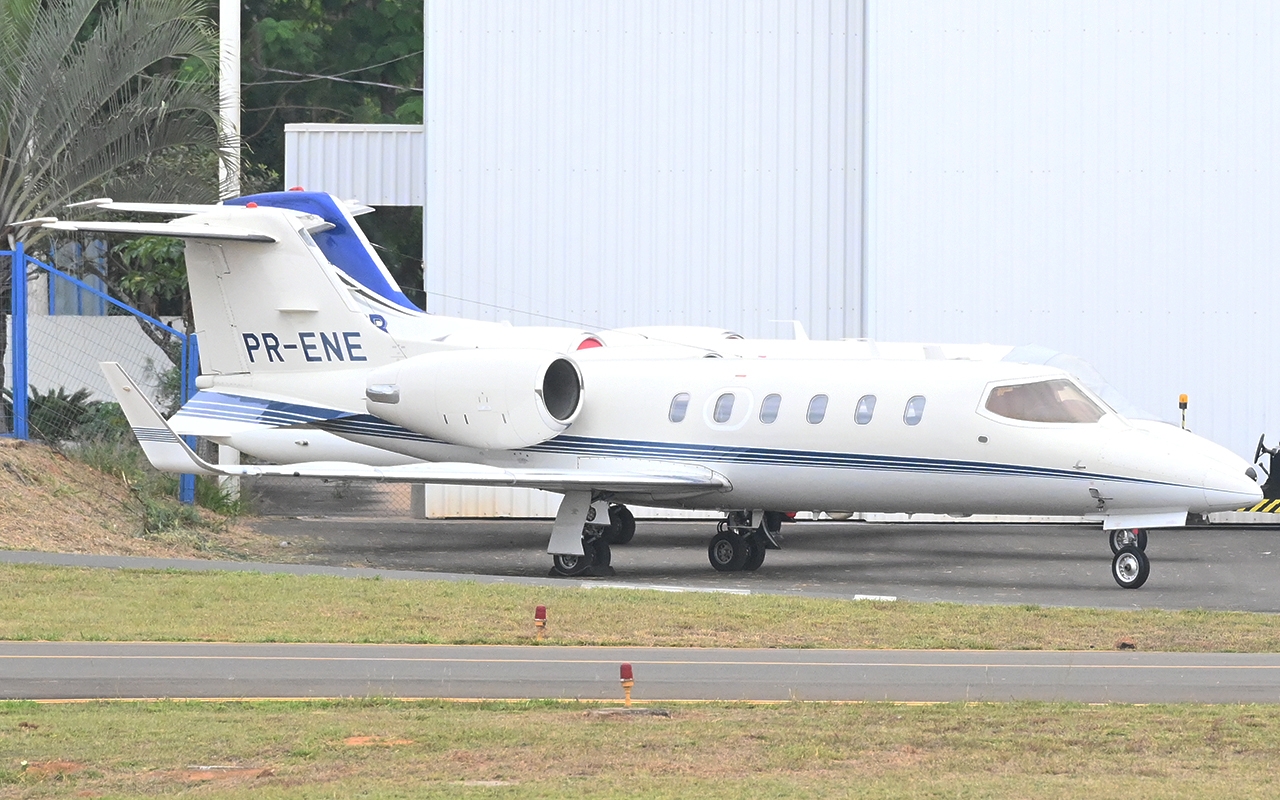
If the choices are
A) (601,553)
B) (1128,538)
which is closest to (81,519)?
(601,553)

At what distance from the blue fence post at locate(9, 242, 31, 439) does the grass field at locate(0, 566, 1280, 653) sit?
6.55 meters

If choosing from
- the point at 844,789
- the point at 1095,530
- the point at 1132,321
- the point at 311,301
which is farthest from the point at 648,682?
the point at 1132,321

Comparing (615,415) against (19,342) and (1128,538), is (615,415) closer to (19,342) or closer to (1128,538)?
(1128,538)

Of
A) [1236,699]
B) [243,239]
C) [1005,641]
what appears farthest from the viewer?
[243,239]

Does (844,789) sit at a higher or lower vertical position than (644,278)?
lower

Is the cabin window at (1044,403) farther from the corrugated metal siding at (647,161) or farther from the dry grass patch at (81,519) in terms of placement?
the corrugated metal siding at (647,161)

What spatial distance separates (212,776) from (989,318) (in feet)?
69.8

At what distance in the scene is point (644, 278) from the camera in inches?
1150

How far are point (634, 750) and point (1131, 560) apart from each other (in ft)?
35.6

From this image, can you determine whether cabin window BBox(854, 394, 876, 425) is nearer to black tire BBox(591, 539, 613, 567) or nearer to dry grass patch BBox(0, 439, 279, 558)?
black tire BBox(591, 539, 613, 567)

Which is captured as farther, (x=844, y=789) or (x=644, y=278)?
(x=644, y=278)

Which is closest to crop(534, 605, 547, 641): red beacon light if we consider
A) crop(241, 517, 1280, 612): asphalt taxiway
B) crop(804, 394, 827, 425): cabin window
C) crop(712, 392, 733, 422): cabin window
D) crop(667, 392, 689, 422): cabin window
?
crop(241, 517, 1280, 612): asphalt taxiway

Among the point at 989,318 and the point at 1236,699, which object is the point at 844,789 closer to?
the point at 1236,699

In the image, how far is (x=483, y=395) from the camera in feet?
72.0
